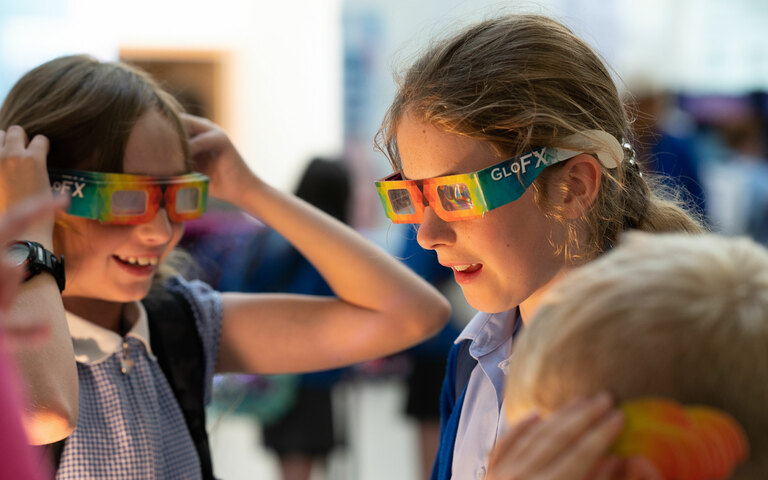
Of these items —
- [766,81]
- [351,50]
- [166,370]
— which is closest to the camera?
[166,370]

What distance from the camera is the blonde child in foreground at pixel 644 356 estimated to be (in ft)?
2.32

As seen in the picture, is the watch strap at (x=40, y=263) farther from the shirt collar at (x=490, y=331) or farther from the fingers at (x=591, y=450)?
the fingers at (x=591, y=450)

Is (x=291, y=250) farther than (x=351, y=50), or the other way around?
(x=351, y=50)

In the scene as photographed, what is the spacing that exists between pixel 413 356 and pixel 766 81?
7750mm

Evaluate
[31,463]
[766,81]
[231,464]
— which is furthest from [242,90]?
[31,463]

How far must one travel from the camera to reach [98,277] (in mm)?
1621

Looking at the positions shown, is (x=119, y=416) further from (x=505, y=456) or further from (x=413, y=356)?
(x=413, y=356)

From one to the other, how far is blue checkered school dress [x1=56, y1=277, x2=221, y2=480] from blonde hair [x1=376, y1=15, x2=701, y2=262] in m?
0.74

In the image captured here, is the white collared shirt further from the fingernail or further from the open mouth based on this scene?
the fingernail

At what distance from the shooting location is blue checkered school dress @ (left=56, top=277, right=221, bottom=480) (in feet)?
5.14

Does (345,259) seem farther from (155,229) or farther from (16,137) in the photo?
(16,137)

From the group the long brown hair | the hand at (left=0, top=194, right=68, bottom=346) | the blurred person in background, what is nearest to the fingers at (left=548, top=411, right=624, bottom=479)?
the hand at (left=0, top=194, right=68, bottom=346)

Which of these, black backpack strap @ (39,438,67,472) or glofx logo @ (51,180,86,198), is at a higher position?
glofx logo @ (51,180,86,198)

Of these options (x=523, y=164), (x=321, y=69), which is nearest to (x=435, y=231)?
(x=523, y=164)
